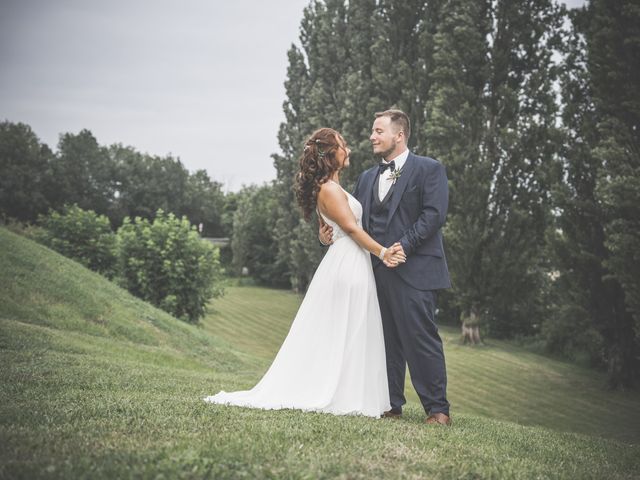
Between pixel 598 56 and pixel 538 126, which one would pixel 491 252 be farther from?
pixel 598 56

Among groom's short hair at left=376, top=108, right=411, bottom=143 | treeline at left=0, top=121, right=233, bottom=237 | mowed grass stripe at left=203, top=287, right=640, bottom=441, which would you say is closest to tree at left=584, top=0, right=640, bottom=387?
mowed grass stripe at left=203, top=287, right=640, bottom=441

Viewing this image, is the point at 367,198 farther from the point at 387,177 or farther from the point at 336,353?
the point at 336,353

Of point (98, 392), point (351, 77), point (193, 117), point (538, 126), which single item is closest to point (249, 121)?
point (193, 117)

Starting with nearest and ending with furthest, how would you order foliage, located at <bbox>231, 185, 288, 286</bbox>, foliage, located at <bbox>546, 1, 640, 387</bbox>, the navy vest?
the navy vest → foliage, located at <bbox>546, 1, 640, 387</bbox> → foliage, located at <bbox>231, 185, 288, 286</bbox>

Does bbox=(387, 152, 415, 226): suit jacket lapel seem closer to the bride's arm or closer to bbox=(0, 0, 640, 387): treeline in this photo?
the bride's arm

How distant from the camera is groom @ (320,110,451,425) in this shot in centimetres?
461

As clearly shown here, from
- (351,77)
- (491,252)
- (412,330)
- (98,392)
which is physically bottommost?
(98,392)

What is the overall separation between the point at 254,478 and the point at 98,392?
9.29ft

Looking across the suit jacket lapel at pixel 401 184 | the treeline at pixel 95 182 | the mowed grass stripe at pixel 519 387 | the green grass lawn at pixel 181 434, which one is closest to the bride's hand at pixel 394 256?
the suit jacket lapel at pixel 401 184

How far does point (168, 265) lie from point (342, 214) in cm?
1304

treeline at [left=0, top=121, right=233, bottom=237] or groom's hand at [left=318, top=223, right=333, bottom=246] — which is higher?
treeline at [left=0, top=121, right=233, bottom=237]

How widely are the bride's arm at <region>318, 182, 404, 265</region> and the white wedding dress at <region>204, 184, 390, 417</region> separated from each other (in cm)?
16

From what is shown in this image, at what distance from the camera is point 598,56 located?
1298 cm

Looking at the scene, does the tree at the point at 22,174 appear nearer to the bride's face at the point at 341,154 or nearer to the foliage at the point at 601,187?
the foliage at the point at 601,187
